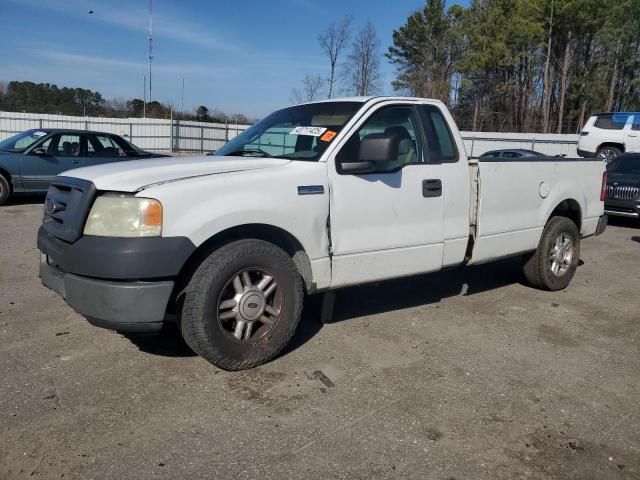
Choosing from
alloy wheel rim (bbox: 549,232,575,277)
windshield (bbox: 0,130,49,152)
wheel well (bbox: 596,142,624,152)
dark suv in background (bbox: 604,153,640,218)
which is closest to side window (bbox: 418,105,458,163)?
alloy wheel rim (bbox: 549,232,575,277)

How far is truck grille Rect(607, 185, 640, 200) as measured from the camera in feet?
34.6

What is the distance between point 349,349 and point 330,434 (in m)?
1.18

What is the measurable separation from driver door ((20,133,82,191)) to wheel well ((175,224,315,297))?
Result: 8479 mm

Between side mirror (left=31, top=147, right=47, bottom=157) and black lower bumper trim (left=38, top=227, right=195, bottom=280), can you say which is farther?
side mirror (left=31, top=147, right=47, bottom=157)

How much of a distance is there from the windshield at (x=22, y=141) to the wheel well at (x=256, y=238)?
8.92 m

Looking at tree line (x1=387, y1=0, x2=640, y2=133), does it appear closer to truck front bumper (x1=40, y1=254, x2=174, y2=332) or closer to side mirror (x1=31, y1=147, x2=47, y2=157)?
side mirror (x1=31, y1=147, x2=47, y2=157)

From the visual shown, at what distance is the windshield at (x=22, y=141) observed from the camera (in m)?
10.6

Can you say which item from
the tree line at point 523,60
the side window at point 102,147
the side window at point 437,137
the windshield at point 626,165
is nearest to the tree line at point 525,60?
the tree line at point 523,60

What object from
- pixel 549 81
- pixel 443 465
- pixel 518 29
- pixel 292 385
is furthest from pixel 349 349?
pixel 549 81

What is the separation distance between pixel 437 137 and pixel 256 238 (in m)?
1.91

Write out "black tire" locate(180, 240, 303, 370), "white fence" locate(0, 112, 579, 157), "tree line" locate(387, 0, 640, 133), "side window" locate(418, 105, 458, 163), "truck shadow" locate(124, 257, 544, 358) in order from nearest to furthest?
"black tire" locate(180, 240, 303, 370) < "truck shadow" locate(124, 257, 544, 358) < "side window" locate(418, 105, 458, 163) < "white fence" locate(0, 112, 579, 157) < "tree line" locate(387, 0, 640, 133)

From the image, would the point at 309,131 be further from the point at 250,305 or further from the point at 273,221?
the point at 250,305

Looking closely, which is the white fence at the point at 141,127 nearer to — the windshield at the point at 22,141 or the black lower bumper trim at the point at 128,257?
the windshield at the point at 22,141

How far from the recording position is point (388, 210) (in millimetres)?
4059
